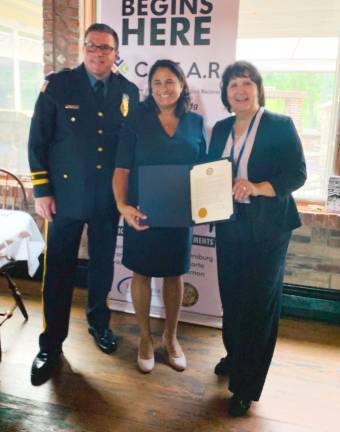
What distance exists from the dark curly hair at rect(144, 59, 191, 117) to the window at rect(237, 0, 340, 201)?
92 centimetres

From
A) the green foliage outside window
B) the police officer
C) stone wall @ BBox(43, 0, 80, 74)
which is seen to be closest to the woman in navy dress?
the police officer

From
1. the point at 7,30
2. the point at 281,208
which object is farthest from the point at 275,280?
the point at 7,30

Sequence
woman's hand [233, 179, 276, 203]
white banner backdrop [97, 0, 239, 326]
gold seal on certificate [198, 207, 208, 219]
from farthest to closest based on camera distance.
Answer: white banner backdrop [97, 0, 239, 326] → gold seal on certificate [198, 207, 208, 219] → woman's hand [233, 179, 276, 203]

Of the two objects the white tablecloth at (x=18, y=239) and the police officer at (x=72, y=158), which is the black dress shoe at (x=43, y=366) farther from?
the white tablecloth at (x=18, y=239)

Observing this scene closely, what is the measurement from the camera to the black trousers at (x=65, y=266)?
2.02 meters

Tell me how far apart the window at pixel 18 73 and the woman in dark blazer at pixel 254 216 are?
1.74 m

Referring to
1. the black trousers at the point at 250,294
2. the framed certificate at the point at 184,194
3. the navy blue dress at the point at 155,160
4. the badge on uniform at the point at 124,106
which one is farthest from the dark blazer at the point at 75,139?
the black trousers at the point at 250,294

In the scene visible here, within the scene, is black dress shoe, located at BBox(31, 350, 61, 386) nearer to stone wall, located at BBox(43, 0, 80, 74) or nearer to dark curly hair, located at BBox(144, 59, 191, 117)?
dark curly hair, located at BBox(144, 59, 191, 117)

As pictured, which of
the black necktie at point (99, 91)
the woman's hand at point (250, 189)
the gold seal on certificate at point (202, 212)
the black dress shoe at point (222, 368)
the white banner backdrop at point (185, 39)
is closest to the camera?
the woman's hand at point (250, 189)

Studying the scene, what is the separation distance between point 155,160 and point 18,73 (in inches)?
65.7

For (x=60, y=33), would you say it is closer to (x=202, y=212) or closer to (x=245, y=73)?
(x=245, y=73)

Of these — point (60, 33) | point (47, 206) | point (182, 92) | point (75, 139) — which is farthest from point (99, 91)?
point (60, 33)

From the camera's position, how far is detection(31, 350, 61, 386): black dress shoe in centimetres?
201

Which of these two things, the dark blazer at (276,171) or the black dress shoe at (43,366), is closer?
the dark blazer at (276,171)
